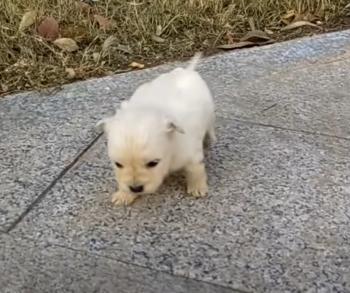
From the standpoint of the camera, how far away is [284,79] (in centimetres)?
440

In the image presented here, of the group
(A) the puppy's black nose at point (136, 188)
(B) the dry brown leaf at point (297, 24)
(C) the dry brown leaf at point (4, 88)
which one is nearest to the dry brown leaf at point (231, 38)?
(B) the dry brown leaf at point (297, 24)

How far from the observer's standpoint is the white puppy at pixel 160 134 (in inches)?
112

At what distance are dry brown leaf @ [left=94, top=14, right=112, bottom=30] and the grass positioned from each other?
0.02 meters

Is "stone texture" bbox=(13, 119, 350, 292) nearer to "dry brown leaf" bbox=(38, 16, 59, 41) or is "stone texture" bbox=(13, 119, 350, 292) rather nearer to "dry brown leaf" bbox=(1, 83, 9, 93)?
"dry brown leaf" bbox=(1, 83, 9, 93)

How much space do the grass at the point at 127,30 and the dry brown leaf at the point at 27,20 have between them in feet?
0.09

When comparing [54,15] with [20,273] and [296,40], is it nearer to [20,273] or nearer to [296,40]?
[296,40]

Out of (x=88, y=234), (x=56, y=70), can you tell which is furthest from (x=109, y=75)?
(x=88, y=234)

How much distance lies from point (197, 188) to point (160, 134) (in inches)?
17.3

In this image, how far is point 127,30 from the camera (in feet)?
16.6

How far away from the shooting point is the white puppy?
112 inches

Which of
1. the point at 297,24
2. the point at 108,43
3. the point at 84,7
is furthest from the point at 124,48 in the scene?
the point at 297,24

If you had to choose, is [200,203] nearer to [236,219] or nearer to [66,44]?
[236,219]

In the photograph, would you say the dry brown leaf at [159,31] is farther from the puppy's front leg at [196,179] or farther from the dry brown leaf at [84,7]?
the puppy's front leg at [196,179]

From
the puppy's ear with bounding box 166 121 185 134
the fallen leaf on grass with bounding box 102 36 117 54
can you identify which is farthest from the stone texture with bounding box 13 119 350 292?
the fallen leaf on grass with bounding box 102 36 117 54
